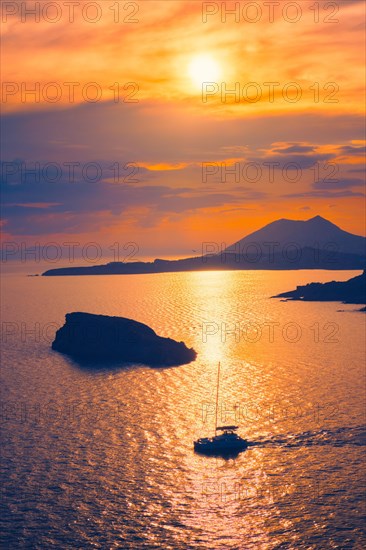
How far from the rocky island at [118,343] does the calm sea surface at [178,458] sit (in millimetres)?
5655

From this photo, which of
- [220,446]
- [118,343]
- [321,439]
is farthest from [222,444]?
[118,343]

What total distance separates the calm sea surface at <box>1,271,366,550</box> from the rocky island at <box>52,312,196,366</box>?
5655mm

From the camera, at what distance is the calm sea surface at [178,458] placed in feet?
172

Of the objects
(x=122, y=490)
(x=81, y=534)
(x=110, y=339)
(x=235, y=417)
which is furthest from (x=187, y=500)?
(x=110, y=339)

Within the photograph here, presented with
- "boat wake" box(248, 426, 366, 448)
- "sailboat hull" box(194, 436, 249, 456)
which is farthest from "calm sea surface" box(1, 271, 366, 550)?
"sailboat hull" box(194, 436, 249, 456)

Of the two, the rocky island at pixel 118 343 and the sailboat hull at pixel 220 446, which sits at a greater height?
the rocky island at pixel 118 343

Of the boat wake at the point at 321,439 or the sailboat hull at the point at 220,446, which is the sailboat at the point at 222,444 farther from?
the boat wake at the point at 321,439

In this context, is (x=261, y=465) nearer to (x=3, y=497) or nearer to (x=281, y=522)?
A: (x=281, y=522)

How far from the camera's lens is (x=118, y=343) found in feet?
415

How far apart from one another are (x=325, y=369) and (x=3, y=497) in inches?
2680

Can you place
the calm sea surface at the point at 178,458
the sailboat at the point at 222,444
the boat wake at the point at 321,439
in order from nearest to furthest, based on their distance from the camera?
the calm sea surface at the point at 178,458
the sailboat at the point at 222,444
the boat wake at the point at 321,439

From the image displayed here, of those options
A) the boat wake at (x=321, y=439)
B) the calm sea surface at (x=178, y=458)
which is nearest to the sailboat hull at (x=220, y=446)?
the calm sea surface at (x=178, y=458)

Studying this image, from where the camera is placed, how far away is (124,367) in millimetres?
116062

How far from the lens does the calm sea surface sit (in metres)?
52.4
